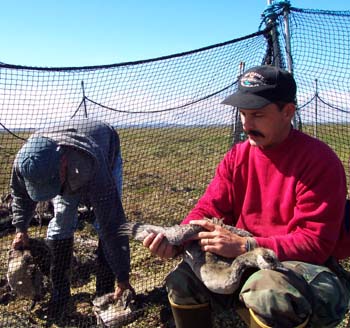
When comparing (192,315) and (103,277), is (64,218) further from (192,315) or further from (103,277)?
(192,315)

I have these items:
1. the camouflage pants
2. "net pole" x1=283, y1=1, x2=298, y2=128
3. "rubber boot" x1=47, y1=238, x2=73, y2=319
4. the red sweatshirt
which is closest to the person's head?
the red sweatshirt

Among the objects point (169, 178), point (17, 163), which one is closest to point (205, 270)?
point (17, 163)

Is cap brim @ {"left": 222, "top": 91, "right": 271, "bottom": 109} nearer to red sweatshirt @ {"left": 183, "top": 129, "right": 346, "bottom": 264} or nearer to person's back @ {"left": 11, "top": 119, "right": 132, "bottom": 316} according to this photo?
red sweatshirt @ {"left": 183, "top": 129, "right": 346, "bottom": 264}

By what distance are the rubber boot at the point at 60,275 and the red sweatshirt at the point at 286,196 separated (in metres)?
1.60

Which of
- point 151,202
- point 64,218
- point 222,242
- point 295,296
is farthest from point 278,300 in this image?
point 151,202

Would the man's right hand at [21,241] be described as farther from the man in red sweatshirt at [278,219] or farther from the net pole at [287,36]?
the net pole at [287,36]

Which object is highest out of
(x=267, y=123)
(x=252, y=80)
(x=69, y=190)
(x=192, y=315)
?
(x=252, y=80)

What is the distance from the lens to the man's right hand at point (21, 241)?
420cm

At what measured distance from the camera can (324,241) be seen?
2.70m

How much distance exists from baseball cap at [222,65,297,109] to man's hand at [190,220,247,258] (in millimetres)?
816

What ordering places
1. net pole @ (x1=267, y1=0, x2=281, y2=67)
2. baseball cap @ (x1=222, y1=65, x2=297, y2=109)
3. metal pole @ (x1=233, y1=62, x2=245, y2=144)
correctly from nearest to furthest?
baseball cap @ (x1=222, y1=65, x2=297, y2=109), net pole @ (x1=267, y1=0, x2=281, y2=67), metal pole @ (x1=233, y1=62, x2=245, y2=144)

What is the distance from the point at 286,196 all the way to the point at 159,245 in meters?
0.89

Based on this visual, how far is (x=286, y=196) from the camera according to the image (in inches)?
112

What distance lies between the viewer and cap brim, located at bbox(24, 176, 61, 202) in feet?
11.5
